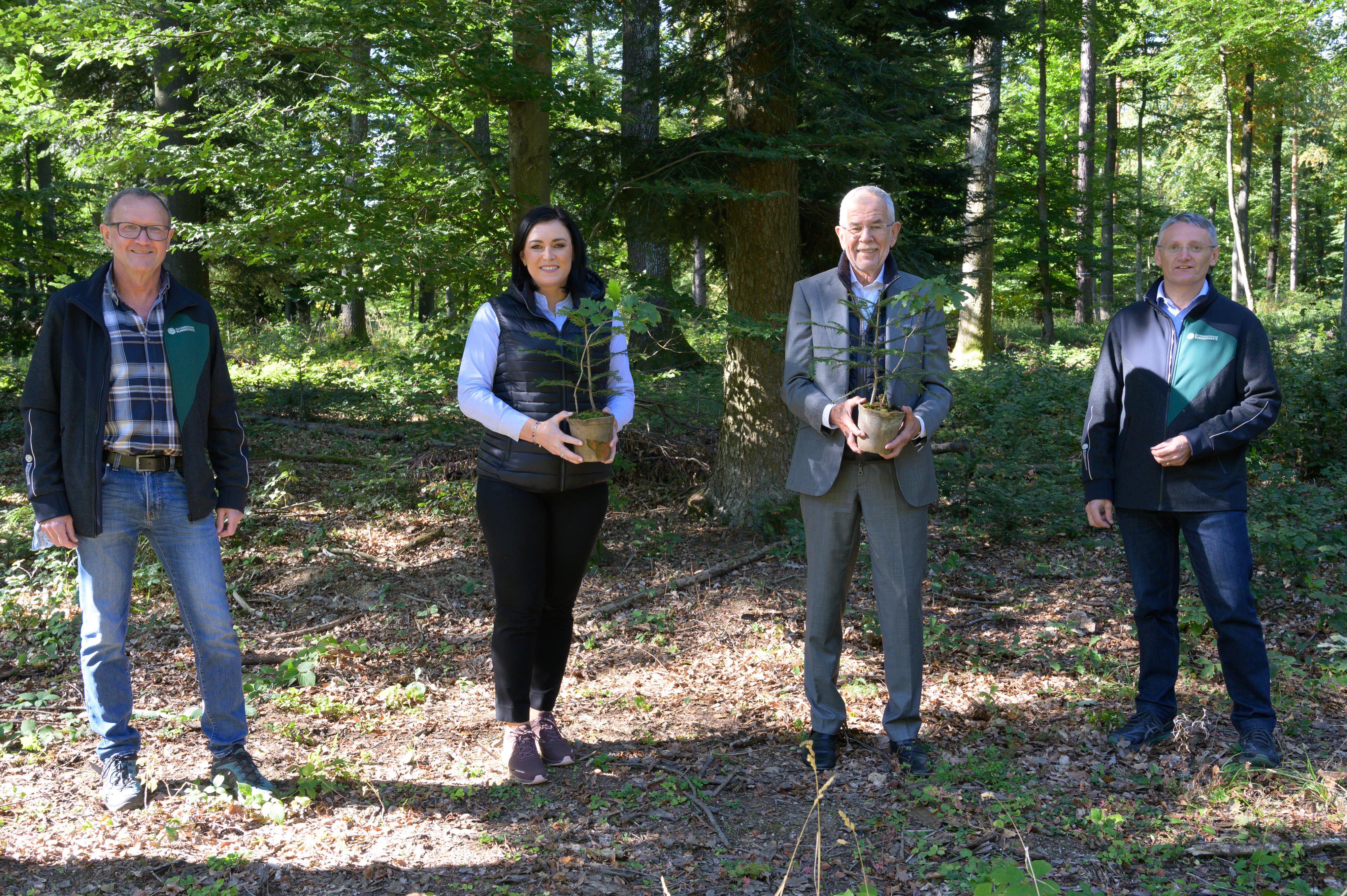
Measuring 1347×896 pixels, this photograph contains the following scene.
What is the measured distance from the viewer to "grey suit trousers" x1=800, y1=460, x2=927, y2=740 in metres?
3.42

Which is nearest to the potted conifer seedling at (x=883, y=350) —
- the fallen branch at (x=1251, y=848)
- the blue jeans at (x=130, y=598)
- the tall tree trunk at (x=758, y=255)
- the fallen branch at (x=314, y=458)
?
the fallen branch at (x=1251, y=848)

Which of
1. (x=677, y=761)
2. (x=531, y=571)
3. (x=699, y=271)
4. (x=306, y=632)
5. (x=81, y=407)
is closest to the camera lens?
(x=81, y=407)

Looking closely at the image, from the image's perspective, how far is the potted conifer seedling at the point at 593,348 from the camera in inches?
123

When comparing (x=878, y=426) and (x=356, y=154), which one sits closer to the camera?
(x=878, y=426)

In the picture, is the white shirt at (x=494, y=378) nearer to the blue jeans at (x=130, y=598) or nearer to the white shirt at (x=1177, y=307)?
the blue jeans at (x=130, y=598)

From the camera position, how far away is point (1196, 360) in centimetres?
352

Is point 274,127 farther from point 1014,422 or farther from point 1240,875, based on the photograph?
point 1014,422

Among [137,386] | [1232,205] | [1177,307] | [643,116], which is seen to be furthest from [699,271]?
[137,386]

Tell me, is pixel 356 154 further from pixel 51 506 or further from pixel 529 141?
pixel 51 506

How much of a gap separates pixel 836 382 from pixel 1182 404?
1.40 m

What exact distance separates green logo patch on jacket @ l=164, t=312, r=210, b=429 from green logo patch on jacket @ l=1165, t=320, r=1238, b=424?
3.71m

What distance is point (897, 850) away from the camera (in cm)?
293

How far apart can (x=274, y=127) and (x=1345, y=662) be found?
6.89 m

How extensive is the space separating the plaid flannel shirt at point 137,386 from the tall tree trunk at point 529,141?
292 cm
